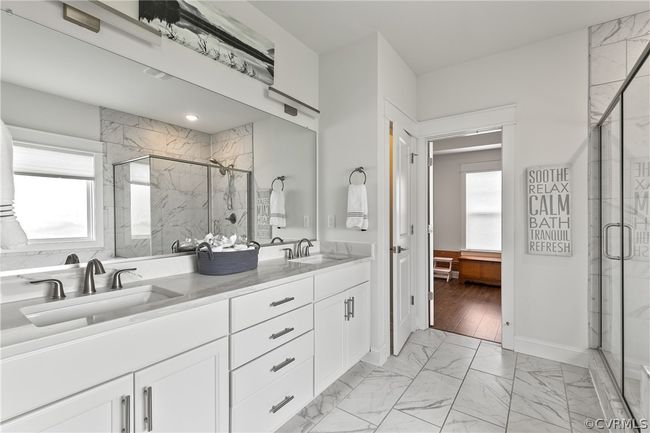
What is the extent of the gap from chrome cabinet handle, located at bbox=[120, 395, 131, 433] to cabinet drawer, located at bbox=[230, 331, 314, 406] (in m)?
0.42

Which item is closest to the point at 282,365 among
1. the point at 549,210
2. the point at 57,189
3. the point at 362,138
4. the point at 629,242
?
the point at 57,189

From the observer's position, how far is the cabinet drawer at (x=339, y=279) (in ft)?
6.46

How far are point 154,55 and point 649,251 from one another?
273 cm

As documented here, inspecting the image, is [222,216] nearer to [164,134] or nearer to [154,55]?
[164,134]

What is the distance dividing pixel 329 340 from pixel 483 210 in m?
4.63

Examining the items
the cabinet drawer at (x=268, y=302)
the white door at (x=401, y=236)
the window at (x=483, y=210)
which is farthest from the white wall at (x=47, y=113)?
the window at (x=483, y=210)

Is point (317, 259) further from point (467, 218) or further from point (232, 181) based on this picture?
point (467, 218)

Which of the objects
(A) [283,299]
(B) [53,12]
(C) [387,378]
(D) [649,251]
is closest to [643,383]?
(D) [649,251]

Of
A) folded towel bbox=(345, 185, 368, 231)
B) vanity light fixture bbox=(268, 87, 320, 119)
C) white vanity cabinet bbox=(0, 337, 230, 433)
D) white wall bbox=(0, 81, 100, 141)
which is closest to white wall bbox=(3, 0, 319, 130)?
vanity light fixture bbox=(268, 87, 320, 119)

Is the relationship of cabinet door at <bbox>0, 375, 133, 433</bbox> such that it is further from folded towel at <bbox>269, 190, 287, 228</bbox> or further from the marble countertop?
folded towel at <bbox>269, 190, 287, 228</bbox>

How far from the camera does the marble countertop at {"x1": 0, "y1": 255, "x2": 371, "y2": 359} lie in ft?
2.85

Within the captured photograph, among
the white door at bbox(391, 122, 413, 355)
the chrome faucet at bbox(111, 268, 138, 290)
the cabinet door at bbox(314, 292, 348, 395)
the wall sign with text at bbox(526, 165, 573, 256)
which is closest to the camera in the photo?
the chrome faucet at bbox(111, 268, 138, 290)

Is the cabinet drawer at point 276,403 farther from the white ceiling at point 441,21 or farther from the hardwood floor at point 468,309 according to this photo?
the white ceiling at point 441,21

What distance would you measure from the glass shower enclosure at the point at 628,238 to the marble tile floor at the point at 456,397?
0.33 meters
